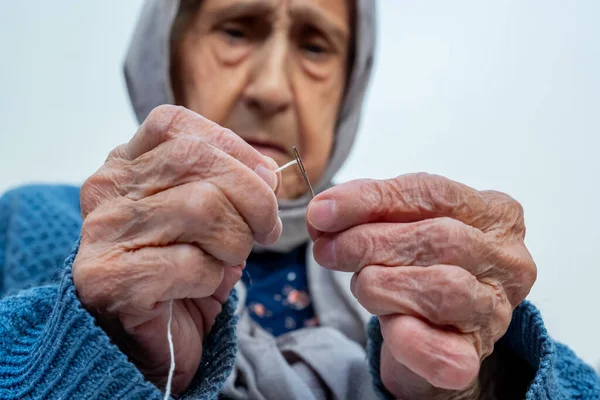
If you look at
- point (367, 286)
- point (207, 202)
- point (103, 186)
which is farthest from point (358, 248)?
point (103, 186)

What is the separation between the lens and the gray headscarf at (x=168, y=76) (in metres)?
1.02

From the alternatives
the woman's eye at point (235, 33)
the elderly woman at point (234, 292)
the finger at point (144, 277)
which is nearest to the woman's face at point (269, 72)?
the woman's eye at point (235, 33)

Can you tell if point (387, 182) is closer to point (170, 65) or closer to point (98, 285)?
point (98, 285)

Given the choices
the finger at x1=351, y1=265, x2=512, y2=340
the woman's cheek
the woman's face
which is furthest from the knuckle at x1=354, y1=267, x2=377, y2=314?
the woman's cheek

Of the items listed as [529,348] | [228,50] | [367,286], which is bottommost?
[529,348]

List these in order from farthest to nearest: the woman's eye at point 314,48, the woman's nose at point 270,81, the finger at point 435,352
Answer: the woman's eye at point 314,48 → the woman's nose at point 270,81 → the finger at point 435,352

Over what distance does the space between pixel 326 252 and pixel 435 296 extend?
4.6 inches

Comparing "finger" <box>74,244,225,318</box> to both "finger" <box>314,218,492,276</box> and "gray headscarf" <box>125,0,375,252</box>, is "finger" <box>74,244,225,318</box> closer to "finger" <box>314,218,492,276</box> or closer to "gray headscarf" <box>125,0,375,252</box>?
"finger" <box>314,218,492,276</box>

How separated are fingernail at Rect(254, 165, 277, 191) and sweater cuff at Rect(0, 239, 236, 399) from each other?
0.19m

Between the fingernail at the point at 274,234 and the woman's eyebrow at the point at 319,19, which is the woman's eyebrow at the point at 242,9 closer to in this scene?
the woman's eyebrow at the point at 319,19

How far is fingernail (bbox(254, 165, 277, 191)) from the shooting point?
1.62ft

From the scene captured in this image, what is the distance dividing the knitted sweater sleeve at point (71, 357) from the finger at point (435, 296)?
0.60 ft

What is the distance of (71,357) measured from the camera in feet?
1.59

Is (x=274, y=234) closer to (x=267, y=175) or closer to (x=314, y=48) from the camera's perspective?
(x=267, y=175)
